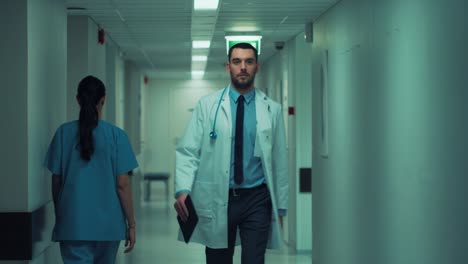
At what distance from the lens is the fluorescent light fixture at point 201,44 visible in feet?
34.3

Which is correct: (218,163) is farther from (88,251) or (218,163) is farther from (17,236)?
(17,236)

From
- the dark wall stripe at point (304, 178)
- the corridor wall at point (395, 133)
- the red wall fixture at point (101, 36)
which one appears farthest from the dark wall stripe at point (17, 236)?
the dark wall stripe at point (304, 178)

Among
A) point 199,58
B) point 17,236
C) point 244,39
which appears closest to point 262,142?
point 17,236

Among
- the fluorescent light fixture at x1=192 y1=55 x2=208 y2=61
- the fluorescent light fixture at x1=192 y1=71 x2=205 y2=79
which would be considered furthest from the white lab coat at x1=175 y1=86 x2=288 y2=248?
the fluorescent light fixture at x1=192 y1=71 x2=205 y2=79

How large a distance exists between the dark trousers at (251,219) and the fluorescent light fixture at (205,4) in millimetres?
3089

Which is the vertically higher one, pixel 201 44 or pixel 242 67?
pixel 201 44

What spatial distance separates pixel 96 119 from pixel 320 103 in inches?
144

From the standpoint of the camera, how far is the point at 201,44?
35.6 feet

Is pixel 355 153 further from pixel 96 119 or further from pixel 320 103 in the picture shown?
pixel 96 119

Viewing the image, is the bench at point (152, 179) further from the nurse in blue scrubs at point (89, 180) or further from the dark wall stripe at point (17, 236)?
the nurse in blue scrubs at point (89, 180)

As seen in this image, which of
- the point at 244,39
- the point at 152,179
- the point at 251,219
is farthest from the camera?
the point at 152,179

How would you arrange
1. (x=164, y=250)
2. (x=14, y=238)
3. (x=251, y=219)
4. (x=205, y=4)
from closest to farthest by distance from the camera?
(x=251, y=219) → (x=14, y=238) → (x=205, y=4) → (x=164, y=250)

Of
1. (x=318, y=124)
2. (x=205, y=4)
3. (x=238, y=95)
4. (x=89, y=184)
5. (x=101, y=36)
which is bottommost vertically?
(x=89, y=184)

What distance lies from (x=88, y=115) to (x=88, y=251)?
Answer: 2.39 feet
